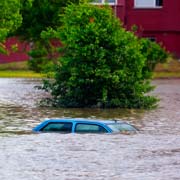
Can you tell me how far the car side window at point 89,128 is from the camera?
2542cm

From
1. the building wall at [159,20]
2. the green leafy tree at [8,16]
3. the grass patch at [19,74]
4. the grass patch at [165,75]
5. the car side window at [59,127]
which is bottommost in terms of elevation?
the grass patch at [19,74]

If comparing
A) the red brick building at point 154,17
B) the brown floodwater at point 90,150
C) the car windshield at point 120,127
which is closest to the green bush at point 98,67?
the brown floodwater at point 90,150

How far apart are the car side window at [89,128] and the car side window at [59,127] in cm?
23

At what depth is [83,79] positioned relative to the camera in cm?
3694

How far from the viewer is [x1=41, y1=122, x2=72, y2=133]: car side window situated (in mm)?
25703

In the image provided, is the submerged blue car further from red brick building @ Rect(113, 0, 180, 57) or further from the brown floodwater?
red brick building @ Rect(113, 0, 180, 57)

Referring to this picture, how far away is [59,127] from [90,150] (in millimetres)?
4398

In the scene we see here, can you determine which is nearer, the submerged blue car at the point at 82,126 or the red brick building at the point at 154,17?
the submerged blue car at the point at 82,126

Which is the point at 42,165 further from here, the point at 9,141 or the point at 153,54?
the point at 153,54

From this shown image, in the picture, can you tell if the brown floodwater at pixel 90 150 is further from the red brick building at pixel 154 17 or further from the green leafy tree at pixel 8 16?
the red brick building at pixel 154 17

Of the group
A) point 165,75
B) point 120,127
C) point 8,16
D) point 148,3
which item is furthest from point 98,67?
point 148,3

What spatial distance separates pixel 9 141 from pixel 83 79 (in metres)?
13.6

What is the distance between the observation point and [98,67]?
1467 inches

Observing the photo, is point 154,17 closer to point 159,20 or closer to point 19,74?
point 159,20
